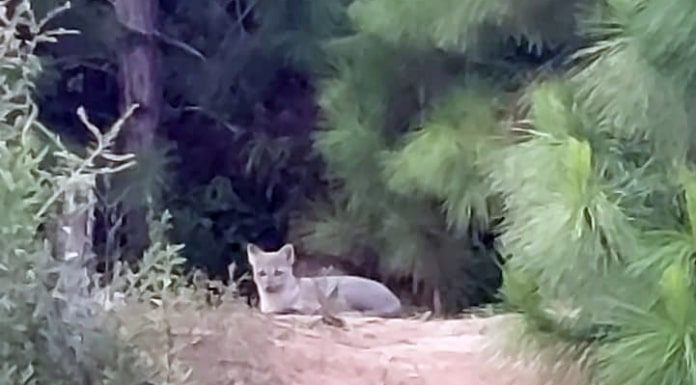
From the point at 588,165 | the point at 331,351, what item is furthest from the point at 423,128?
the point at 588,165

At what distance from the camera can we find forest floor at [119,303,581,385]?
7.34 feet

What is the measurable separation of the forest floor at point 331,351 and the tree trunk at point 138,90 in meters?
0.54

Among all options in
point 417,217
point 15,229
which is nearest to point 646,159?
point 15,229

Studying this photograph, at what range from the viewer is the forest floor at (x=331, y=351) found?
2238 millimetres

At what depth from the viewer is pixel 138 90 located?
10.8ft

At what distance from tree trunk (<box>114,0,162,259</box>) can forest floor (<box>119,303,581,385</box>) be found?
1.76 ft

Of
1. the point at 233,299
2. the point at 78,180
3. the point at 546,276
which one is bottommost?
the point at 233,299

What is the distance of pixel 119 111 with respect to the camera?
3.35m

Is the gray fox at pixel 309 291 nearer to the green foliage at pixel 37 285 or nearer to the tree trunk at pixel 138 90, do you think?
the tree trunk at pixel 138 90

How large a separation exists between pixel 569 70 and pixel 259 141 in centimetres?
126

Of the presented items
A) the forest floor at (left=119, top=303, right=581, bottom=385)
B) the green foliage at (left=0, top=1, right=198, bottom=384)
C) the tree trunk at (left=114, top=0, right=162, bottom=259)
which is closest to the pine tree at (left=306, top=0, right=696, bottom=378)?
the forest floor at (left=119, top=303, right=581, bottom=385)

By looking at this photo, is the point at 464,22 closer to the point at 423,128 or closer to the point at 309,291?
the point at 423,128

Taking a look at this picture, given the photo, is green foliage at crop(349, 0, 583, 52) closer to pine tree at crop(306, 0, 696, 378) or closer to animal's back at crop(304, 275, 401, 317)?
pine tree at crop(306, 0, 696, 378)

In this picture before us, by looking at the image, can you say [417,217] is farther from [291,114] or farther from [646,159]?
[646,159]
